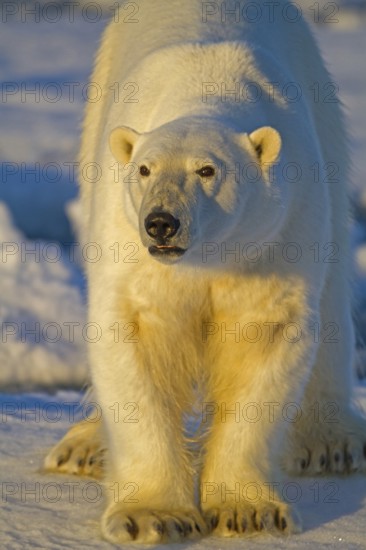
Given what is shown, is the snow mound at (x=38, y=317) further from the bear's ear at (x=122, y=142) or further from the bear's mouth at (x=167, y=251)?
the bear's mouth at (x=167, y=251)

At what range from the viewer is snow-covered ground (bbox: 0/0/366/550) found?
388 centimetres

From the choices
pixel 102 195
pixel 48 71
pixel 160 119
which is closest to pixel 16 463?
pixel 102 195

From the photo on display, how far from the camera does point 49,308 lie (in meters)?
7.54

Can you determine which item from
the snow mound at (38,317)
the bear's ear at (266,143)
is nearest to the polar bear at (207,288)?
the bear's ear at (266,143)

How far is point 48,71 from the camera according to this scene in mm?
15406

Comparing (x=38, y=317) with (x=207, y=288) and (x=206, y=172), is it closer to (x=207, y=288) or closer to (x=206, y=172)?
(x=207, y=288)

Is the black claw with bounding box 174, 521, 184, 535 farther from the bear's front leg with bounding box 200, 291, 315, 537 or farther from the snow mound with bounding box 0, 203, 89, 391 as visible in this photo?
the snow mound with bounding box 0, 203, 89, 391

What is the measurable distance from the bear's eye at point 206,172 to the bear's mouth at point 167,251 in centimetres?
22

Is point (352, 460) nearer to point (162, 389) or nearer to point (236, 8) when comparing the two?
point (162, 389)

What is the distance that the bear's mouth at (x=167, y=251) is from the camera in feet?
11.4

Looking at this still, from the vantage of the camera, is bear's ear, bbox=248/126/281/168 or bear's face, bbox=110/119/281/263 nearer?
bear's face, bbox=110/119/281/263

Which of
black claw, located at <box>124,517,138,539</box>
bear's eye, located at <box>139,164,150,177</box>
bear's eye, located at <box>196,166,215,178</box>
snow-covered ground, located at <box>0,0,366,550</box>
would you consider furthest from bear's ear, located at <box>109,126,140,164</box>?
black claw, located at <box>124,517,138,539</box>

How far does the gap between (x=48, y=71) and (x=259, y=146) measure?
39.2 ft

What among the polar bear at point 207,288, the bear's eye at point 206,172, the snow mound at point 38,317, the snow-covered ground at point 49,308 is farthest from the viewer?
the snow mound at point 38,317
